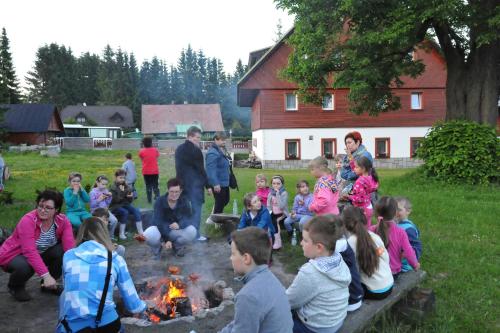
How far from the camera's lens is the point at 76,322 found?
3.17 metres

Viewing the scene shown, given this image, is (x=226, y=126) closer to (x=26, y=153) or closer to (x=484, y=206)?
(x=26, y=153)

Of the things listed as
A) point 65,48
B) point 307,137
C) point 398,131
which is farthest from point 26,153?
point 65,48

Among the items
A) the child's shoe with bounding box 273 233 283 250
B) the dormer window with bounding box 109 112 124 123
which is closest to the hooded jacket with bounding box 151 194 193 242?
the child's shoe with bounding box 273 233 283 250

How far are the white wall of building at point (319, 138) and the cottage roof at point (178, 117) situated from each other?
110 feet

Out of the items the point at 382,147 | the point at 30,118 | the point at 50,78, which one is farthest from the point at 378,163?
the point at 50,78

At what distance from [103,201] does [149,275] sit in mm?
2287

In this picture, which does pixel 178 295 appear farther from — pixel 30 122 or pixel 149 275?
pixel 30 122

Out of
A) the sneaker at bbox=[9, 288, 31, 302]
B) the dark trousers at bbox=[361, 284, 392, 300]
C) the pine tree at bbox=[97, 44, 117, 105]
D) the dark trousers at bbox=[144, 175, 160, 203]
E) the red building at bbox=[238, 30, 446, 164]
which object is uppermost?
the pine tree at bbox=[97, 44, 117, 105]

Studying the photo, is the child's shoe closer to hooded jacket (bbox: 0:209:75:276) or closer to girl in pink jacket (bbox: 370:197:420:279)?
girl in pink jacket (bbox: 370:197:420:279)

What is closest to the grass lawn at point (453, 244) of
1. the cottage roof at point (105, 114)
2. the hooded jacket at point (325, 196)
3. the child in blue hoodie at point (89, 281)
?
the hooded jacket at point (325, 196)

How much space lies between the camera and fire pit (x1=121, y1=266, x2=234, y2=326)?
4.30 m

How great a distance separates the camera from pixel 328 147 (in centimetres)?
2912

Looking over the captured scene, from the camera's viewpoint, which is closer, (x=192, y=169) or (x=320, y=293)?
(x=320, y=293)

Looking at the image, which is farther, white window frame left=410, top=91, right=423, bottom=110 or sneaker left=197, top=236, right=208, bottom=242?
white window frame left=410, top=91, right=423, bottom=110
